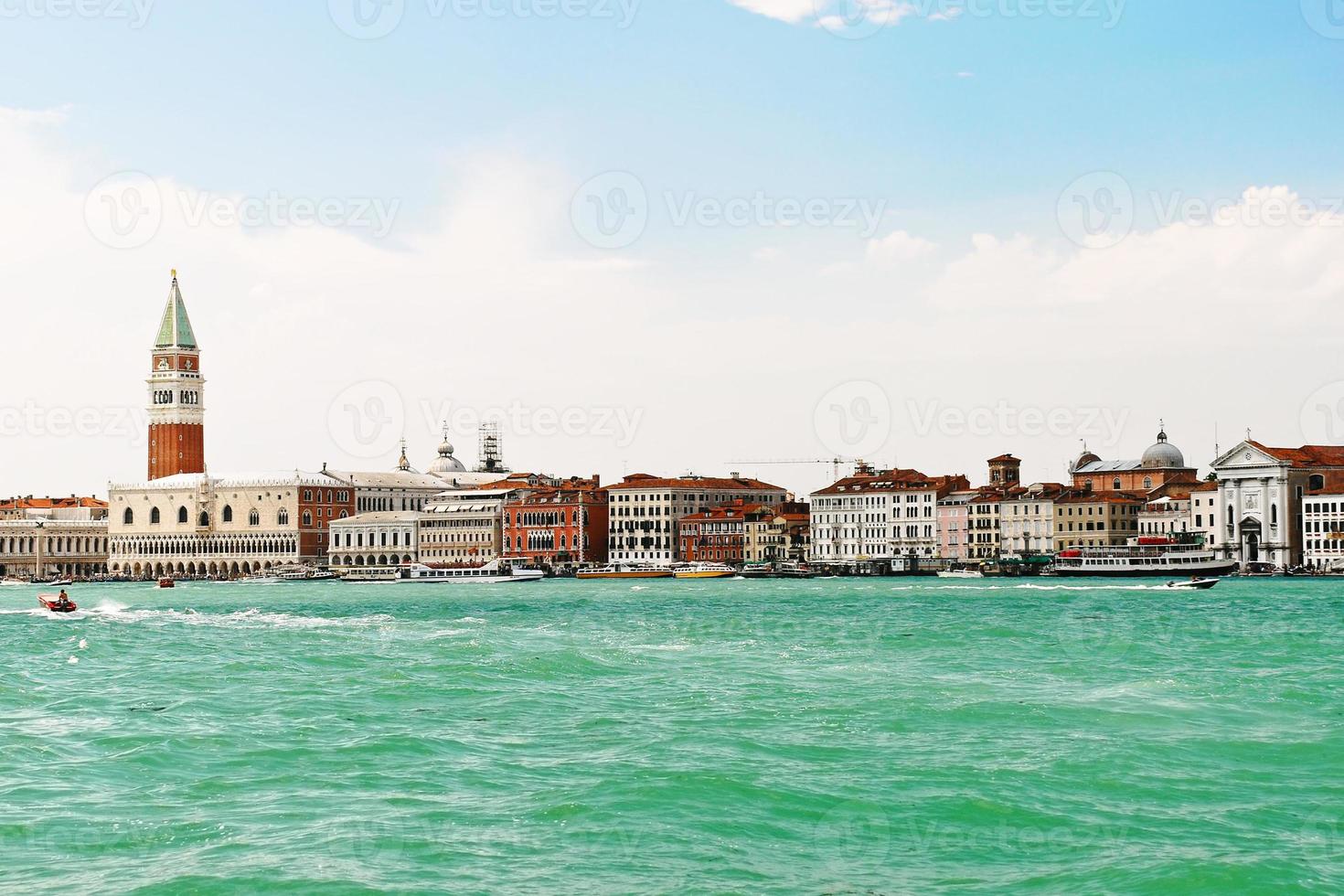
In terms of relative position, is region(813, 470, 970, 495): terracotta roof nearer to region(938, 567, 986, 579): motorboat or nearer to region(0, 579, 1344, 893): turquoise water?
region(938, 567, 986, 579): motorboat

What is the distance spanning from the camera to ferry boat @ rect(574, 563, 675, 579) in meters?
80.5

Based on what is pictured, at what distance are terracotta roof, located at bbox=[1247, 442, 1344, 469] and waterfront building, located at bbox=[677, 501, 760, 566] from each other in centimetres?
2471

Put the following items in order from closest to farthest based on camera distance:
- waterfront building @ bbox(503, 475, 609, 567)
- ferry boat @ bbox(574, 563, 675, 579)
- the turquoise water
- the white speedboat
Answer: the turquoise water < the white speedboat < ferry boat @ bbox(574, 563, 675, 579) < waterfront building @ bbox(503, 475, 609, 567)

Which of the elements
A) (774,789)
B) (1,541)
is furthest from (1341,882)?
(1,541)

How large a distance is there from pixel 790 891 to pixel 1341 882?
3.32 meters

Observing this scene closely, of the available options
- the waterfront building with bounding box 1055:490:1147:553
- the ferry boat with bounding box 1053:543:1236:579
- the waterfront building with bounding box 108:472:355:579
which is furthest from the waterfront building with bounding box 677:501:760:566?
the waterfront building with bounding box 108:472:355:579

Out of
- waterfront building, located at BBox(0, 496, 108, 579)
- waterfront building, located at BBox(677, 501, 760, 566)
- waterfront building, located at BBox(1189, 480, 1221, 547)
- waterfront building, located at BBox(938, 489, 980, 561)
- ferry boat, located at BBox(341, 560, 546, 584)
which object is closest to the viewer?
waterfront building, located at BBox(1189, 480, 1221, 547)

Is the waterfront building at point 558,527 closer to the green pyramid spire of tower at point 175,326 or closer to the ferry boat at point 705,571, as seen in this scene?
the ferry boat at point 705,571

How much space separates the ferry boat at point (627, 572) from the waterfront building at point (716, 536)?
3.77 metres

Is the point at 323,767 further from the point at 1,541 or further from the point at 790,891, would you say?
the point at 1,541

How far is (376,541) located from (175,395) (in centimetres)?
1561

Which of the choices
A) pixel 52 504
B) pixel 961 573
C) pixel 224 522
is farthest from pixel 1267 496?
pixel 52 504

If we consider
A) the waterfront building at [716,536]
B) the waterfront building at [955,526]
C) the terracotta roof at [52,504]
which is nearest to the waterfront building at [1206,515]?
the waterfront building at [955,526]

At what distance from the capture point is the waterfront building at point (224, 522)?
310 ft
